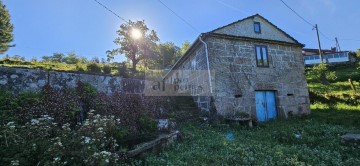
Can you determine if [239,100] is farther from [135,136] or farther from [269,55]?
[135,136]

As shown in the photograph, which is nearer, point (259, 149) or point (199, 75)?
point (259, 149)

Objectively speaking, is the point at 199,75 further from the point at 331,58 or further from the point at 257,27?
the point at 331,58

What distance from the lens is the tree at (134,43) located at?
111 feet

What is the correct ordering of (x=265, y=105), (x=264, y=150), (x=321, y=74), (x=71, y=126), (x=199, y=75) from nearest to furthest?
(x=264, y=150)
(x=71, y=126)
(x=265, y=105)
(x=199, y=75)
(x=321, y=74)

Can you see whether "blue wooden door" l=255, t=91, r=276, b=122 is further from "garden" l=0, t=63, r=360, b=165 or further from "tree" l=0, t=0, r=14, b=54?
"tree" l=0, t=0, r=14, b=54

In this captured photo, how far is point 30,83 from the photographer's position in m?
6.63

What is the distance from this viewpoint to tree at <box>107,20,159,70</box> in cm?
3391

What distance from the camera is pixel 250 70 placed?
459 inches

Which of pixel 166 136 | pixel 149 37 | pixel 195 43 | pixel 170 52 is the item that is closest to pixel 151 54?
pixel 149 37

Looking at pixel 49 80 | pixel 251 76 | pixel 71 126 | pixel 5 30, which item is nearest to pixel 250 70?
pixel 251 76

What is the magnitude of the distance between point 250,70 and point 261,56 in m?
1.26

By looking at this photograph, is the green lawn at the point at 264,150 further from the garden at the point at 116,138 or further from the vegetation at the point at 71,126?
the vegetation at the point at 71,126

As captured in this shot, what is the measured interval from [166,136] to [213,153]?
1.37 meters

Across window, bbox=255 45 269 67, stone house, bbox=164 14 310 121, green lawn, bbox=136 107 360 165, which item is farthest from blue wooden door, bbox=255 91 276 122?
green lawn, bbox=136 107 360 165
